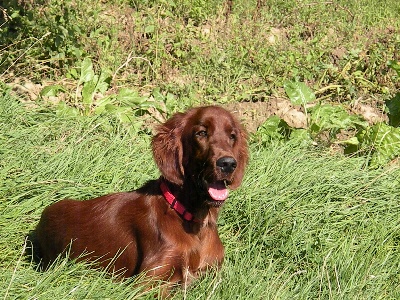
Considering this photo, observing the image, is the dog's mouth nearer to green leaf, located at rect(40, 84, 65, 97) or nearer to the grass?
the grass

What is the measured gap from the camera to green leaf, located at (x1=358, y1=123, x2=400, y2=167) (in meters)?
5.84

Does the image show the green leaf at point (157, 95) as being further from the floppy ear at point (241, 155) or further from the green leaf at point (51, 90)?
the floppy ear at point (241, 155)

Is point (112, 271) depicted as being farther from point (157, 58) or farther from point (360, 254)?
point (157, 58)

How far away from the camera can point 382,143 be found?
5.92 m

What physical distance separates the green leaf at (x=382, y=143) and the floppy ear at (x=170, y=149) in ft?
7.22

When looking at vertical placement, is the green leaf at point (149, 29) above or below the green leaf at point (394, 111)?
above

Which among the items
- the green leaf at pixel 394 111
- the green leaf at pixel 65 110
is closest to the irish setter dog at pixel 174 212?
the green leaf at pixel 65 110

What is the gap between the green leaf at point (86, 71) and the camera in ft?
23.2

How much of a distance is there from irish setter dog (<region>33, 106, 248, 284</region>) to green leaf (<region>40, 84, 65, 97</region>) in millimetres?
2545

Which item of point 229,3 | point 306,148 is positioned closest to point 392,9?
point 229,3

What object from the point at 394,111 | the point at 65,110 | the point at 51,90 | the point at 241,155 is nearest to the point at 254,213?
the point at 241,155

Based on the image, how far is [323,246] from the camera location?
4582 mm

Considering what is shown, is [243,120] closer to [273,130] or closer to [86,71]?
[273,130]

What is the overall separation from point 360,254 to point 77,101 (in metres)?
3.35
